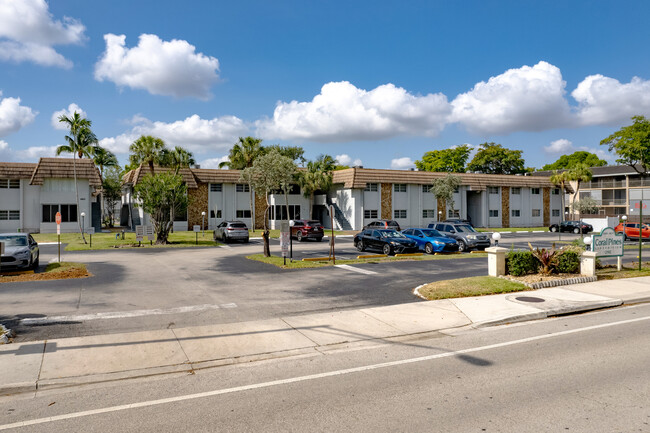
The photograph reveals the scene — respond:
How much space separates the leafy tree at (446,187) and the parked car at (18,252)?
134ft

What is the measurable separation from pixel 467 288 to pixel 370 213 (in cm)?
3658

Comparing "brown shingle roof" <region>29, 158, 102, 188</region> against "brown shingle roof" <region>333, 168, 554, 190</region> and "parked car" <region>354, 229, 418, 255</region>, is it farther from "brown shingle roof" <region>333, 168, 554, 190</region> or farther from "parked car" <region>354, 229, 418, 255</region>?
"parked car" <region>354, 229, 418, 255</region>

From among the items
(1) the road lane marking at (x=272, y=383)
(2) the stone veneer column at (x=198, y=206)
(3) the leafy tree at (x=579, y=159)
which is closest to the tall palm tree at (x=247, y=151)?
(2) the stone veneer column at (x=198, y=206)

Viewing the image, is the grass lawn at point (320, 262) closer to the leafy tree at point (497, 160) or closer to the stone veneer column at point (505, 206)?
the stone veneer column at point (505, 206)

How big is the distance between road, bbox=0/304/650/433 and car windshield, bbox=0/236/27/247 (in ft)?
47.5

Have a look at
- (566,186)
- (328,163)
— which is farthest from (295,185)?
(566,186)

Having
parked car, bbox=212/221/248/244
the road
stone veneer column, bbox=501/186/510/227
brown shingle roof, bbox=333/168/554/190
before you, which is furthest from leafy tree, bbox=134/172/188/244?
stone veneer column, bbox=501/186/510/227

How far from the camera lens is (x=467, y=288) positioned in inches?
542

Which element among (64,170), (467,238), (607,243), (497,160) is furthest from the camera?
(497,160)

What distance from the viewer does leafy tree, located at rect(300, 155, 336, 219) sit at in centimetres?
4959

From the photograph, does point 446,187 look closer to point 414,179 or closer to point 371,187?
point 414,179

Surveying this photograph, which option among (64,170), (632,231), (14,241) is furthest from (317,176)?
(14,241)

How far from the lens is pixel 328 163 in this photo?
51.5m

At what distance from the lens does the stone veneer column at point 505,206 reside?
58.8 metres
